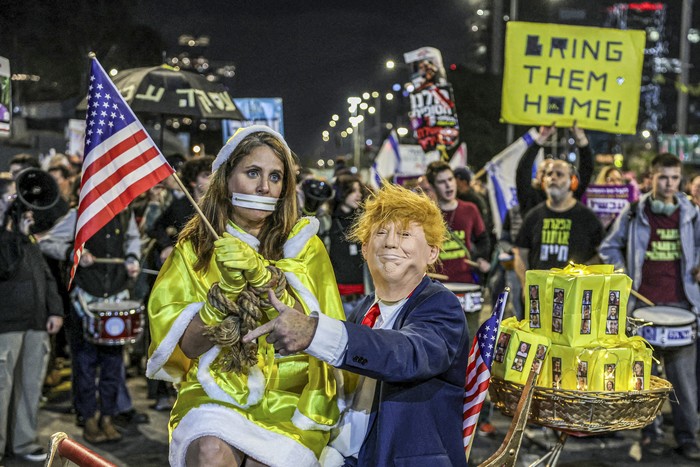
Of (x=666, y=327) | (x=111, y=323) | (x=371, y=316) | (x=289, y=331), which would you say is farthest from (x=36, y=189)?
(x=666, y=327)

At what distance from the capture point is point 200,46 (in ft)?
452

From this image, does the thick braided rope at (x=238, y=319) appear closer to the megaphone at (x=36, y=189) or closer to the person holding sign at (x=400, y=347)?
the person holding sign at (x=400, y=347)

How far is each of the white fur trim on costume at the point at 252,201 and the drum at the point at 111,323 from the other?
417cm

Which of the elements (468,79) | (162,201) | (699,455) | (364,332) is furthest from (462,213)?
(468,79)

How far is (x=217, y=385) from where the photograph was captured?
10.5 feet

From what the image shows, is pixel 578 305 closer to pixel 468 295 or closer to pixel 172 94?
pixel 468 295

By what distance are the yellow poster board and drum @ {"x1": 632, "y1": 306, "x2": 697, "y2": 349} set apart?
262 centimetres

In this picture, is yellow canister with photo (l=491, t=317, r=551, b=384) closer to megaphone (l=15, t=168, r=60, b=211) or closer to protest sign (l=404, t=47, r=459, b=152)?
megaphone (l=15, t=168, r=60, b=211)

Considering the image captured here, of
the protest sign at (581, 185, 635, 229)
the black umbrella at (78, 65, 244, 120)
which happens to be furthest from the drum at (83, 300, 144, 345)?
the protest sign at (581, 185, 635, 229)

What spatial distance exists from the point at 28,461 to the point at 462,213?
14.6 ft

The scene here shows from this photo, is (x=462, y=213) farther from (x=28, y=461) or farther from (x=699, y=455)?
(x=28, y=461)

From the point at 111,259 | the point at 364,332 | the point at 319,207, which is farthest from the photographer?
the point at 319,207

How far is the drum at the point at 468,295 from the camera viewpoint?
24.5 feet

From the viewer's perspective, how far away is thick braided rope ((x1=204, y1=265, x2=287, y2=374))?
9.33 feet
